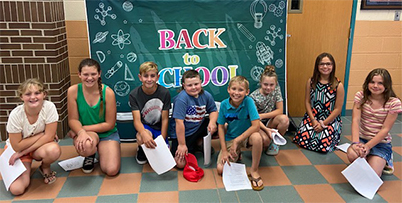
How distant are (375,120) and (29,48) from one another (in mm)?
3099

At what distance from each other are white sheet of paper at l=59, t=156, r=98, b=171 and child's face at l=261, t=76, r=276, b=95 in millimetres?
1635

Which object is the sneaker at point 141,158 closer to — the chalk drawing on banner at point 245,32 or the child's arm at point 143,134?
the child's arm at point 143,134

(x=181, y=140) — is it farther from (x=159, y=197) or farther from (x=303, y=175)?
(x=303, y=175)

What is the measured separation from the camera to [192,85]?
108 inches

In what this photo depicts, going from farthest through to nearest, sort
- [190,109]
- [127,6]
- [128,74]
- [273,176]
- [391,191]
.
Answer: [128,74], [127,6], [190,109], [273,176], [391,191]

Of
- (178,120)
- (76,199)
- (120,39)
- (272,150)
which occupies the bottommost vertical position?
(76,199)

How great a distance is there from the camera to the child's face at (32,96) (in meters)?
2.42

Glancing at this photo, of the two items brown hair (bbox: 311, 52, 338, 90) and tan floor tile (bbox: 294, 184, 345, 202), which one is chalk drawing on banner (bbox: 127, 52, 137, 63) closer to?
brown hair (bbox: 311, 52, 338, 90)

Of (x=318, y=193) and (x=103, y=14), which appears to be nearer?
(x=318, y=193)

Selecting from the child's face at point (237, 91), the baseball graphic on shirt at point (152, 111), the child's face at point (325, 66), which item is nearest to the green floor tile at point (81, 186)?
the baseball graphic on shirt at point (152, 111)

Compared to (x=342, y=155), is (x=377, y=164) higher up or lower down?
higher up

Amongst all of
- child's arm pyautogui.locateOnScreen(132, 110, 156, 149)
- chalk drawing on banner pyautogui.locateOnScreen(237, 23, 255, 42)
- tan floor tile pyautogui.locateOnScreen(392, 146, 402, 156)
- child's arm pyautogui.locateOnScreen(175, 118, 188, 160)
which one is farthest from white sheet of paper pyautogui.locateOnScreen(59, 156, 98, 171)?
tan floor tile pyautogui.locateOnScreen(392, 146, 402, 156)

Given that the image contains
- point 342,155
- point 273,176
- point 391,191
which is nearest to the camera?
point 391,191

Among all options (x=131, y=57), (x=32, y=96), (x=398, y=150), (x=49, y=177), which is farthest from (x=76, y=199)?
(x=398, y=150)
